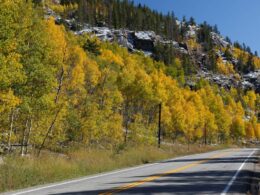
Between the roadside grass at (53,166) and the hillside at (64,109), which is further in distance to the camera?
the hillside at (64,109)

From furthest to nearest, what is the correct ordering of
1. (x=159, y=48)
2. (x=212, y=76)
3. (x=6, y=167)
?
A: (x=212, y=76) < (x=159, y=48) < (x=6, y=167)

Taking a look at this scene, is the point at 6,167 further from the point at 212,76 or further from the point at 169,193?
the point at 212,76

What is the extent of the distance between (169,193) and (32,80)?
11559 millimetres

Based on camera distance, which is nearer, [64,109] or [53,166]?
[53,166]

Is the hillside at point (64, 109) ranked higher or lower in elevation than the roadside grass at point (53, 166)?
higher

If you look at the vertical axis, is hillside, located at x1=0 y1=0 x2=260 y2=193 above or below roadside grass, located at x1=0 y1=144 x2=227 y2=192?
above

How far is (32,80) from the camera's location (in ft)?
74.1

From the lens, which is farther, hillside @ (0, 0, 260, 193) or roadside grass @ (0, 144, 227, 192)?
hillside @ (0, 0, 260, 193)

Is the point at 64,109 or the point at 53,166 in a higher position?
the point at 64,109

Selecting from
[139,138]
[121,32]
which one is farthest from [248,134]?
[139,138]

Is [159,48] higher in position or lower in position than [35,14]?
higher

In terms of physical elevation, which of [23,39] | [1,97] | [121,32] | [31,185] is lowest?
[31,185]

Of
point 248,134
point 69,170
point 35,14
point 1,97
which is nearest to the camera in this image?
point 1,97

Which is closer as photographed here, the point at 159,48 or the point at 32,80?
the point at 32,80
